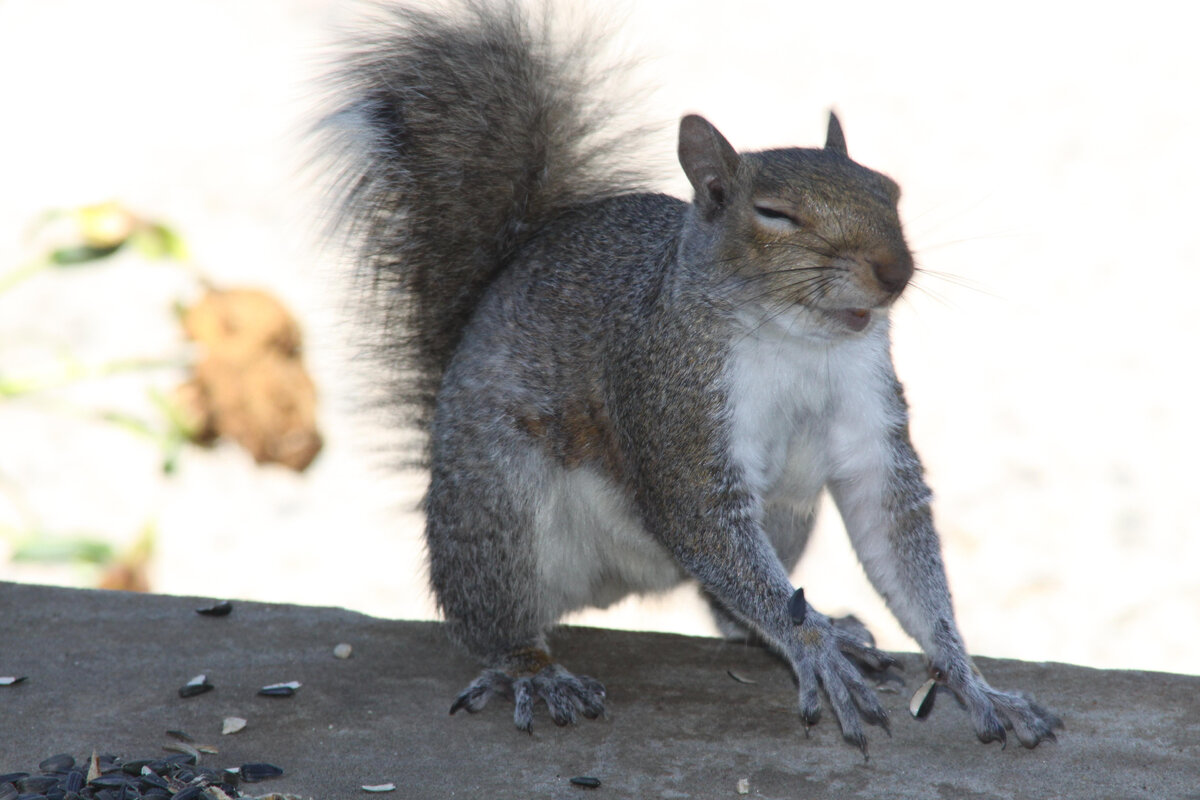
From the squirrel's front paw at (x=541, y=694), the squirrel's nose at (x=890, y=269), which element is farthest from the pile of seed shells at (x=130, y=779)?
the squirrel's nose at (x=890, y=269)

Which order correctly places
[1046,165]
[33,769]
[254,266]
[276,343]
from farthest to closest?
[1046,165] → [254,266] → [276,343] → [33,769]

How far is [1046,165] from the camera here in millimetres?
5434

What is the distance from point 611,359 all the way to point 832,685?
630mm

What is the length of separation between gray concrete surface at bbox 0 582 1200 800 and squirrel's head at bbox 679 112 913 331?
65 cm

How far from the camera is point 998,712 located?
2088 millimetres

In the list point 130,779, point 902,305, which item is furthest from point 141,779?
point 902,305

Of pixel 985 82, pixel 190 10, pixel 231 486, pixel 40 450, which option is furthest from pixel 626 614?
pixel 190 10

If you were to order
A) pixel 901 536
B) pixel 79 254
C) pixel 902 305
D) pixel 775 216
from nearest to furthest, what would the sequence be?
pixel 775 216 → pixel 901 536 → pixel 902 305 → pixel 79 254

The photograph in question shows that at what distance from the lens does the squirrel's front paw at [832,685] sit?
1974mm

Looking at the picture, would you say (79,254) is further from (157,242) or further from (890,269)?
(890,269)

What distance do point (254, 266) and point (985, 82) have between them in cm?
310

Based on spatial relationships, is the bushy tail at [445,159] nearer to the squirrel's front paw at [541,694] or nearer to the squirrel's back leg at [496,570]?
the squirrel's back leg at [496,570]

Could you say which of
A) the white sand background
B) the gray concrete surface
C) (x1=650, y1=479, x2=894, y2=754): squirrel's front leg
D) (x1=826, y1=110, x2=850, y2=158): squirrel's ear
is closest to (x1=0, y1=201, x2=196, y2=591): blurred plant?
the white sand background

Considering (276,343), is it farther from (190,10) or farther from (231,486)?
(190,10)
